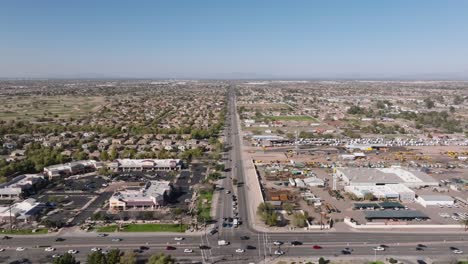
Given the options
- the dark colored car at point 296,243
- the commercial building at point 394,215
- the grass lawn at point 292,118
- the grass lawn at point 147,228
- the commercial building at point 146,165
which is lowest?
the dark colored car at point 296,243

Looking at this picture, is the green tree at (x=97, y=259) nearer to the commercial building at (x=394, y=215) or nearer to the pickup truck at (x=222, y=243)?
the pickup truck at (x=222, y=243)

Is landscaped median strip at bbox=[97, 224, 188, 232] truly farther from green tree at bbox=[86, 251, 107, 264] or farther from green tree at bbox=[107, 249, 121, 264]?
green tree at bbox=[86, 251, 107, 264]

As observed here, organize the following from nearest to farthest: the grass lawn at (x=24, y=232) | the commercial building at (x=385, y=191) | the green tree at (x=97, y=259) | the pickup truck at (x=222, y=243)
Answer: the green tree at (x=97, y=259) → the pickup truck at (x=222, y=243) → the grass lawn at (x=24, y=232) → the commercial building at (x=385, y=191)

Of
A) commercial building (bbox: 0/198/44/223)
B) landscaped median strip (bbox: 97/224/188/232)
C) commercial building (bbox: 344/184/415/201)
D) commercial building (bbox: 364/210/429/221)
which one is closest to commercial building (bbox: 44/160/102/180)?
commercial building (bbox: 0/198/44/223)

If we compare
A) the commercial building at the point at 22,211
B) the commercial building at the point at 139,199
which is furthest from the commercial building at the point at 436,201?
the commercial building at the point at 22,211

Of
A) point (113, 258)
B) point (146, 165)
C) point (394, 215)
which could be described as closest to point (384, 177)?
point (394, 215)
